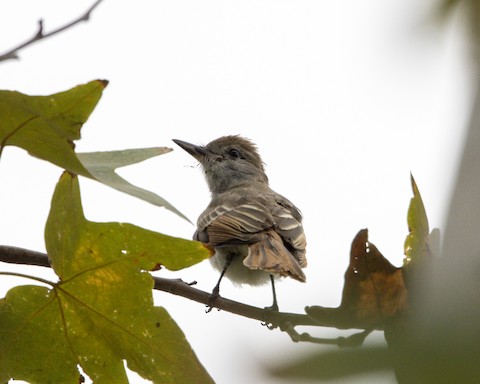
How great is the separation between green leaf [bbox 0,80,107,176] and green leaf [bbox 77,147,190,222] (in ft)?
0.35

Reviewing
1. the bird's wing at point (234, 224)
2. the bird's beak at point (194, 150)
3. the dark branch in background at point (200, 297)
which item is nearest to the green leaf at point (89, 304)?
the dark branch in background at point (200, 297)

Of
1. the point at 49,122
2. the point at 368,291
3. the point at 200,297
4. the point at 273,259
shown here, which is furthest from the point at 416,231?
the point at 273,259

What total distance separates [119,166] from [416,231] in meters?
0.93

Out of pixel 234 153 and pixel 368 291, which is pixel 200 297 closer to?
pixel 368 291

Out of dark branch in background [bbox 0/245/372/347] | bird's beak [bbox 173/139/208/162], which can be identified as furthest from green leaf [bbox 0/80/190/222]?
bird's beak [bbox 173/139/208/162]

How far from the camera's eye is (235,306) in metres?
2.90

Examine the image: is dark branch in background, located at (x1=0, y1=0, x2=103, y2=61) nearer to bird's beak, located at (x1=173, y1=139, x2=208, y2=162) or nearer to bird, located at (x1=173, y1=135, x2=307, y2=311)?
bird, located at (x1=173, y1=135, x2=307, y2=311)

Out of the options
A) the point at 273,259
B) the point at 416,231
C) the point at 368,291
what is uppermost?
the point at 273,259

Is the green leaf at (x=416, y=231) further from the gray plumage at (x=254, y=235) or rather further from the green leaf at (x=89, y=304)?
the gray plumage at (x=254, y=235)

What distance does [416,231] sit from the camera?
1249 millimetres

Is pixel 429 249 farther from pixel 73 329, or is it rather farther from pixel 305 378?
pixel 73 329

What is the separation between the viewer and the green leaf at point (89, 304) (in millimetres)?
1901

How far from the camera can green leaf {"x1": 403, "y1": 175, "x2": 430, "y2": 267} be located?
1021mm

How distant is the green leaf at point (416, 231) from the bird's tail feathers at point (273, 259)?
2.13 meters
